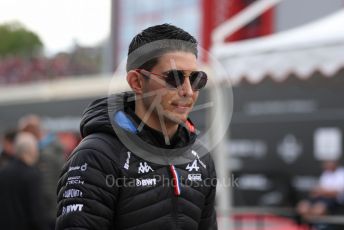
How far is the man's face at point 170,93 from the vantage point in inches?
97.9

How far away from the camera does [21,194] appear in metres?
6.68

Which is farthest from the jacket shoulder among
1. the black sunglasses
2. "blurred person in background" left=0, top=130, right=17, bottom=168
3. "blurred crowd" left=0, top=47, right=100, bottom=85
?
"blurred crowd" left=0, top=47, right=100, bottom=85

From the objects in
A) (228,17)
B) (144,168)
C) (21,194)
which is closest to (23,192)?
(21,194)

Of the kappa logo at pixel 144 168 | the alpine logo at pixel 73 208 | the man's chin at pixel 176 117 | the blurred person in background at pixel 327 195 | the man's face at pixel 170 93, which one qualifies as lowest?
the blurred person in background at pixel 327 195

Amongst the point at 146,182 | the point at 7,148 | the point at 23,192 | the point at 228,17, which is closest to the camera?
the point at 146,182

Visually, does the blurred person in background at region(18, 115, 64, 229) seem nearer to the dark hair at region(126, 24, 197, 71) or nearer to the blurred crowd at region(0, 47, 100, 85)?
the dark hair at region(126, 24, 197, 71)

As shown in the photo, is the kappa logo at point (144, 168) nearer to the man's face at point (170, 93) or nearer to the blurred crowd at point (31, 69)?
the man's face at point (170, 93)

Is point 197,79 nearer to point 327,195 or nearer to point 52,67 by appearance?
point 327,195

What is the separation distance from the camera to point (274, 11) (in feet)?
50.9

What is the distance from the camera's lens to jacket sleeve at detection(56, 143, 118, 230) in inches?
92.7

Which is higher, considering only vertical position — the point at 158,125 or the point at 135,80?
the point at 135,80

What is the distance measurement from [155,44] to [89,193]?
54 centimetres

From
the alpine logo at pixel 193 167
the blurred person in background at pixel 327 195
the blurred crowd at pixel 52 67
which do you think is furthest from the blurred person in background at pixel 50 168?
the blurred crowd at pixel 52 67

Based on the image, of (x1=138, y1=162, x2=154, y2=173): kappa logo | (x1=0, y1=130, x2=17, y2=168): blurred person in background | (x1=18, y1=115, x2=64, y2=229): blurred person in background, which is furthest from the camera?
(x1=0, y1=130, x2=17, y2=168): blurred person in background
